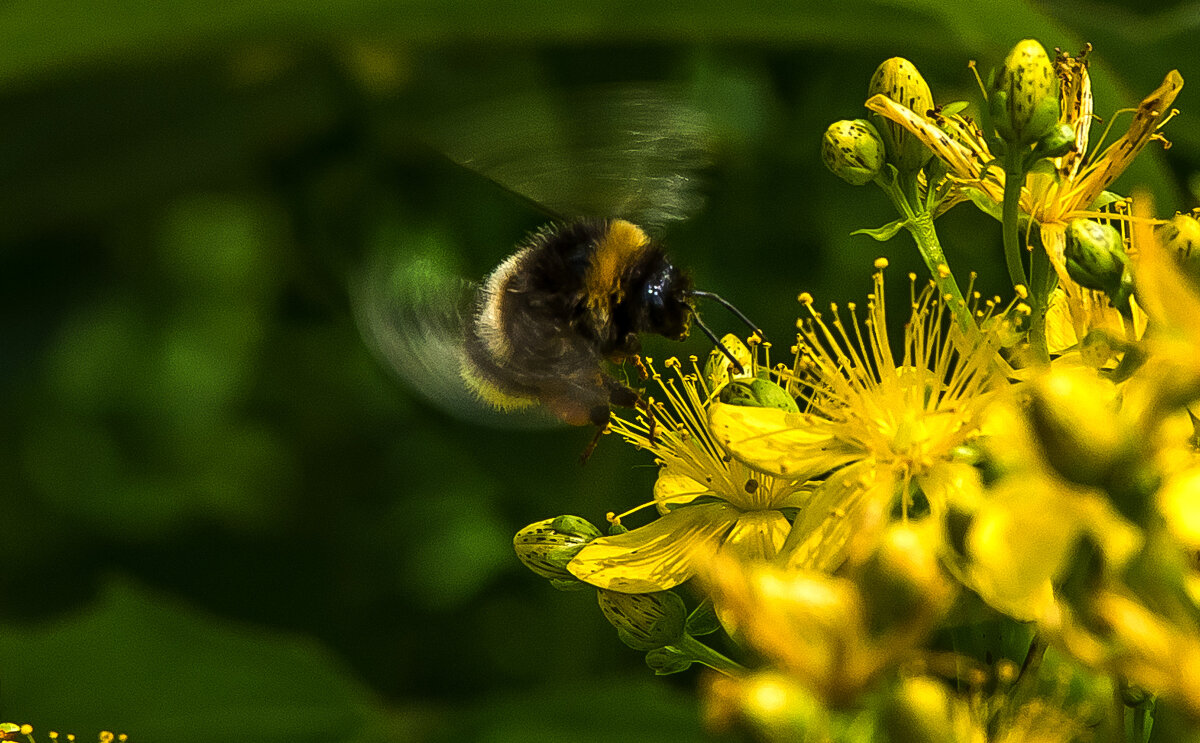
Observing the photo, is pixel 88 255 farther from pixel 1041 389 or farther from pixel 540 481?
pixel 1041 389

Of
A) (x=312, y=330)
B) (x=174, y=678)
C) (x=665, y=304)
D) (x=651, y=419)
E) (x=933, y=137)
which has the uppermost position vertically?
(x=933, y=137)

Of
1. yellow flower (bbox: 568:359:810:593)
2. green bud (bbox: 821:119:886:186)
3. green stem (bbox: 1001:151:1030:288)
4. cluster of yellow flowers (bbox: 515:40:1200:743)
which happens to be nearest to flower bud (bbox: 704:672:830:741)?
cluster of yellow flowers (bbox: 515:40:1200:743)

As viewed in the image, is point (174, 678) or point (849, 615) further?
point (174, 678)

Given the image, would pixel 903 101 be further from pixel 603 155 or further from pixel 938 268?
pixel 603 155

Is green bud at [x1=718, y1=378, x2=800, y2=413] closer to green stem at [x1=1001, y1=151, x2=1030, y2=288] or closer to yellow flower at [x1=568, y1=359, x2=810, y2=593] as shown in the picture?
yellow flower at [x1=568, y1=359, x2=810, y2=593]

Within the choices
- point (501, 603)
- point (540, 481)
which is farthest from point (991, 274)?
point (501, 603)

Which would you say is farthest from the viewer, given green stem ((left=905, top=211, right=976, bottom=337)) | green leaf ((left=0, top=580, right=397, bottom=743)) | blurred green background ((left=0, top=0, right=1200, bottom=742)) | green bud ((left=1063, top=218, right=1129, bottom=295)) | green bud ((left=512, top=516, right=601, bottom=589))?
green leaf ((left=0, top=580, right=397, bottom=743))

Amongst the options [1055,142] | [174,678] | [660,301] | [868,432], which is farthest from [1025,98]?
[174,678]
